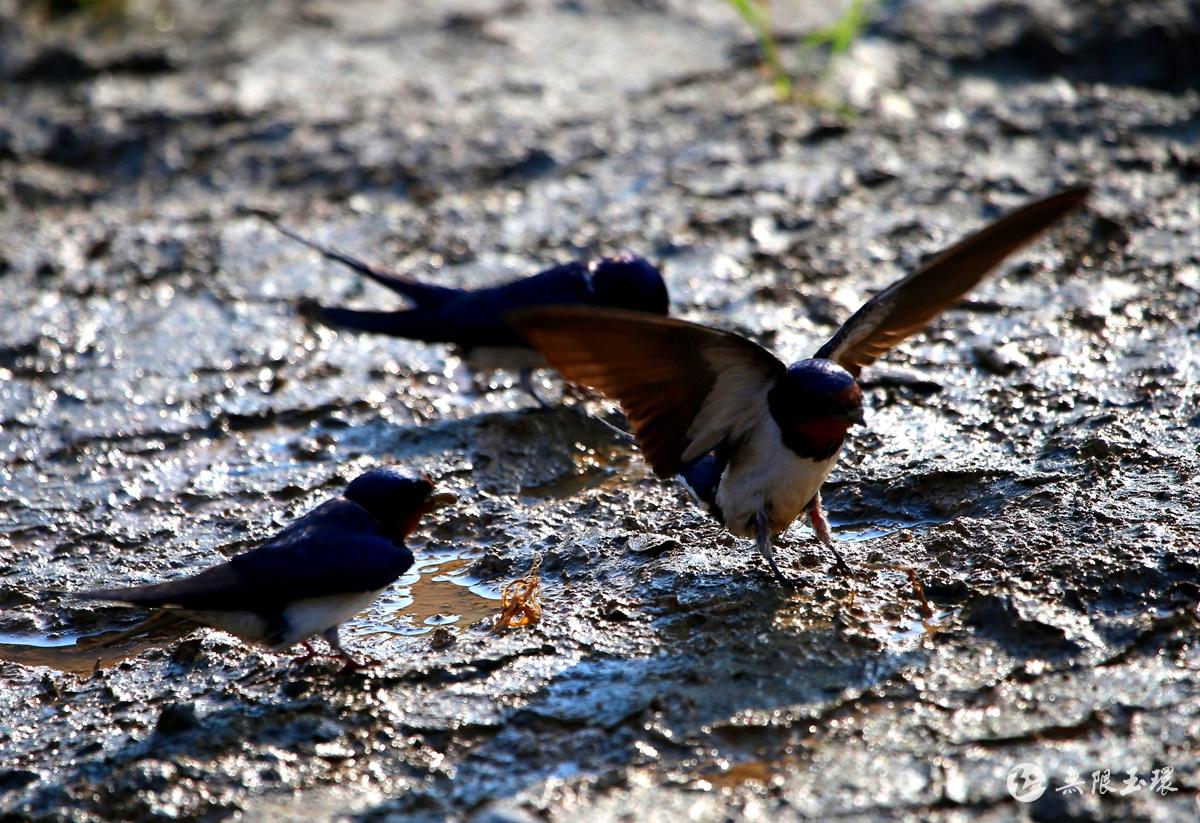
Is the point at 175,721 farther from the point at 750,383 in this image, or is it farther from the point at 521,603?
the point at 750,383

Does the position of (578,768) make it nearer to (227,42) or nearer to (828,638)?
(828,638)

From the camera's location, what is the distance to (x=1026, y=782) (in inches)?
115

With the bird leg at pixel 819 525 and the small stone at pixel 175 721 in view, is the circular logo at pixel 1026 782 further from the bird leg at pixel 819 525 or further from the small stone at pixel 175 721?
the small stone at pixel 175 721

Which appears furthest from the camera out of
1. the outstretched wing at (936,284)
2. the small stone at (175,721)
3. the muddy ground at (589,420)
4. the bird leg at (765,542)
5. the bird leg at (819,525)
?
the bird leg at (819,525)

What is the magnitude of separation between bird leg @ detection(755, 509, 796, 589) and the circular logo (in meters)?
1.02

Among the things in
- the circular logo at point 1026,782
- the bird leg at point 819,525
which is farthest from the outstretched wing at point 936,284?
the circular logo at point 1026,782

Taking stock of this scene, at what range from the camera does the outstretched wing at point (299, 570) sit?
3.49m

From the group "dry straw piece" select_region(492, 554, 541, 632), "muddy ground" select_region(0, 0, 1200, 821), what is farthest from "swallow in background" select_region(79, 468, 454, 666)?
"dry straw piece" select_region(492, 554, 541, 632)

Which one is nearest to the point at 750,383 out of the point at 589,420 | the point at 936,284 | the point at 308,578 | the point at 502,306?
the point at 936,284

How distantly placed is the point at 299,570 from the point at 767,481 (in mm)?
1237

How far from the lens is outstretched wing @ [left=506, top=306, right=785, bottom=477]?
3.45 meters

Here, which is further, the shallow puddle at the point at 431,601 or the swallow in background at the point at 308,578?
the shallow puddle at the point at 431,601

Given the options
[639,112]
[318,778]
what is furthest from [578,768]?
[639,112]

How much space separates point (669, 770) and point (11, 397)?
11.1 ft
